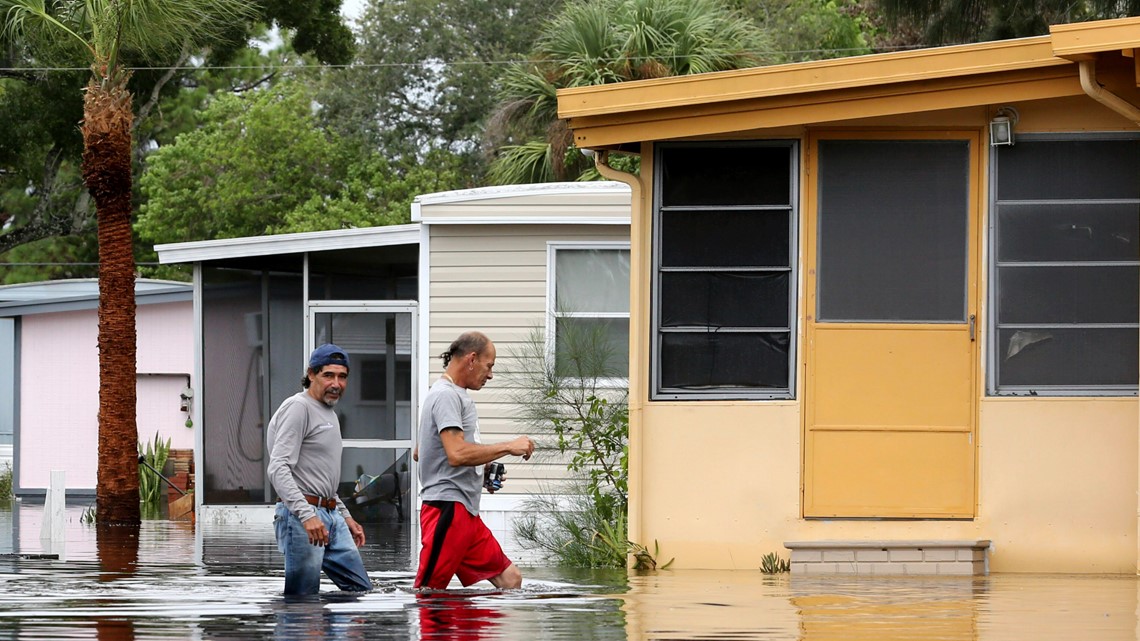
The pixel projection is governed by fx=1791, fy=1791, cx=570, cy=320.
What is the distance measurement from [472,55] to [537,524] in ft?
114

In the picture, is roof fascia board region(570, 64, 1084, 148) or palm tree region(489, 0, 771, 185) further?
palm tree region(489, 0, 771, 185)

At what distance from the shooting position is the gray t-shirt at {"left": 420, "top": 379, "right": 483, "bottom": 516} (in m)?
8.77

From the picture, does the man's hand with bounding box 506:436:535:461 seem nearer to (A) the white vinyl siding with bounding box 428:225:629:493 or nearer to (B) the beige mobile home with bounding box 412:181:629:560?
(B) the beige mobile home with bounding box 412:181:629:560

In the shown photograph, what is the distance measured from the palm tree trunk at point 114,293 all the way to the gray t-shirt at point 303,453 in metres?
11.4

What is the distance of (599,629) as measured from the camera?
744 centimetres

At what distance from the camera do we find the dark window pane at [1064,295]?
35.9 ft

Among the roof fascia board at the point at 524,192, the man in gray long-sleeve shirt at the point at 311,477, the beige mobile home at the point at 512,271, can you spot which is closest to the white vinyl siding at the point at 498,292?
the beige mobile home at the point at 512,271

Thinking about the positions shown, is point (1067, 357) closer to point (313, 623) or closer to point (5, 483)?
point (313, 623)

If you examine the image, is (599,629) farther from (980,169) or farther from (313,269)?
(313,269)

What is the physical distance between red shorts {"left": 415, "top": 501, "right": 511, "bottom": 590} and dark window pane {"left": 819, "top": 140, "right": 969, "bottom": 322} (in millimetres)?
3134

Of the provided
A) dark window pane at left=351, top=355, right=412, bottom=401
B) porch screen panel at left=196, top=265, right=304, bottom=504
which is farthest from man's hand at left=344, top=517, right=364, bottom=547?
porch screen panel at left=196, top=265, right=304, bottom=504

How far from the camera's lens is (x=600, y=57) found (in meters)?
23.5

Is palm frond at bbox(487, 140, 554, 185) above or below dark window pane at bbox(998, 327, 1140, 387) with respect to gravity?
above

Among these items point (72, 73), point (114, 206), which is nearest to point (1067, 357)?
point (114, 206)
